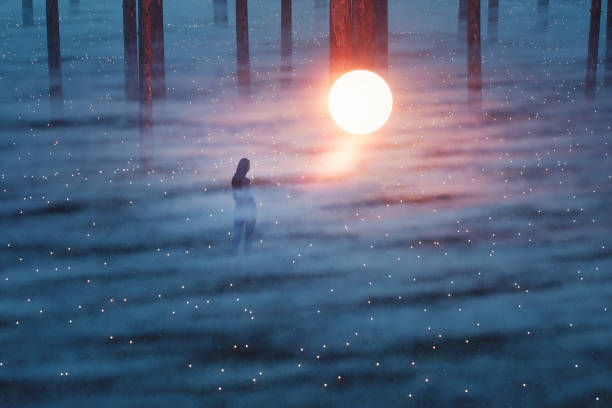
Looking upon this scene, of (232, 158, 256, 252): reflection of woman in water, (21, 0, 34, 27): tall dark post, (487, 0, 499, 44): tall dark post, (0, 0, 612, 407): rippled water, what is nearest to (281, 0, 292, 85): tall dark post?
(0, 0, 612, 407): rippled water

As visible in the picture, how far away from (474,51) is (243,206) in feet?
23.3

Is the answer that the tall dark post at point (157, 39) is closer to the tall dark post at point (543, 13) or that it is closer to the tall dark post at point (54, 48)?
the tall dark post at point (54, 48)

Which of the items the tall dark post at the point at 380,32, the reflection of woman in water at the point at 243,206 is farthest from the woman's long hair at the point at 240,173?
the tall dark post at the point at 380,32

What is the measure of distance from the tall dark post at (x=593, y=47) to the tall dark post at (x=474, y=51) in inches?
75.3

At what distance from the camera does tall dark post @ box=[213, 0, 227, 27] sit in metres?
26.8

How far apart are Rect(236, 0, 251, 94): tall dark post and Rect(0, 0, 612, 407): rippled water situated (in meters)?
0.40

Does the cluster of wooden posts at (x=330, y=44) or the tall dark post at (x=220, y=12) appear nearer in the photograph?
the cluster of wooden posts at (x=330, y=44)

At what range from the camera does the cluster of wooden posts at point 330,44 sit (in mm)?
10180

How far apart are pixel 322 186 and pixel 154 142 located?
3047mm

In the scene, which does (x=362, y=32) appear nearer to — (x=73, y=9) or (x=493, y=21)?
(x=493, y=21)

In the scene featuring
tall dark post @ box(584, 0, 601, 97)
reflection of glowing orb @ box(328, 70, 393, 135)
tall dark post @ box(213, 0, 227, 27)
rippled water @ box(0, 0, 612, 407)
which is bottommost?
rippled water @ box(0, 0, 612, 407)

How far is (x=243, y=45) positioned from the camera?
51.7ft

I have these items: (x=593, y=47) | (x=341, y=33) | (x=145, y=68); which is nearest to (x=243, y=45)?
(x=145, y=68)

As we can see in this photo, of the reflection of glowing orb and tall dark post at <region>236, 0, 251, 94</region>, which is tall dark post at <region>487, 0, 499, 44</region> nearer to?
tall dark post at <region>236, 0, 251, 94</region>
